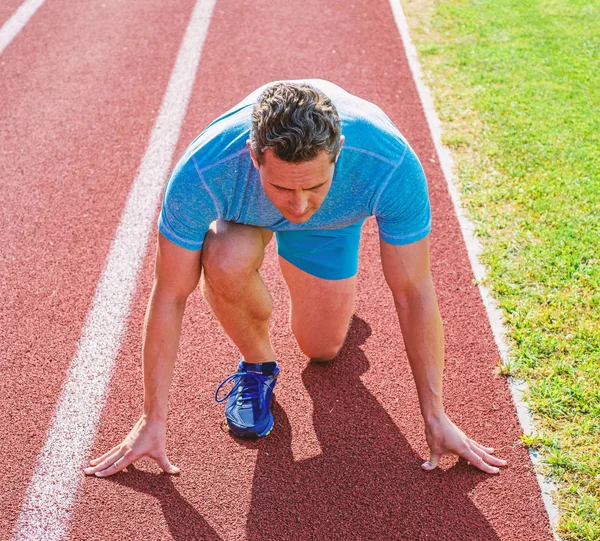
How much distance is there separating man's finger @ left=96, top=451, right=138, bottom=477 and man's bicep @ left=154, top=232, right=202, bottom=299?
70 cm

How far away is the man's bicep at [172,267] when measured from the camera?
2.91 metres

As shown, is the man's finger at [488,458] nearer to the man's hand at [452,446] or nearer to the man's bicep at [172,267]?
the man's hand at [452,446]

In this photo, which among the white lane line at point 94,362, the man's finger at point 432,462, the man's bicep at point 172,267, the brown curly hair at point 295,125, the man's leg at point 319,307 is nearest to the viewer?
the brown curly hair at point 295,125

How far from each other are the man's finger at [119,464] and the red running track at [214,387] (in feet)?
0.20

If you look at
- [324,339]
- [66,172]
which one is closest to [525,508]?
[324,339]

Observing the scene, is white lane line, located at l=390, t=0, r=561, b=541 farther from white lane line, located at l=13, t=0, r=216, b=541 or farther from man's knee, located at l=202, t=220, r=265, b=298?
white lane line, located at l=13, t=0, r=216, b=541

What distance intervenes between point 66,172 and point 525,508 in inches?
157

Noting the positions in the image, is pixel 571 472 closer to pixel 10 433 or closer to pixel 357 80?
pixel 10 433

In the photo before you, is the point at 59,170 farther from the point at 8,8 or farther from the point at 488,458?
the point at 8,8

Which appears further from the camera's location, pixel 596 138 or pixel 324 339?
pixel 596 138

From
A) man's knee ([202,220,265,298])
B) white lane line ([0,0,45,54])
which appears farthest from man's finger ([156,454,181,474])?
white lane line ([0,0,45,54])

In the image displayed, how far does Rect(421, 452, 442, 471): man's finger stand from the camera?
312cm

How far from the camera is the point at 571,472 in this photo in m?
3.12

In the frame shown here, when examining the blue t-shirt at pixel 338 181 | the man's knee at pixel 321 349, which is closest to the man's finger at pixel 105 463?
the blue t-shirt at pixel 338 181
